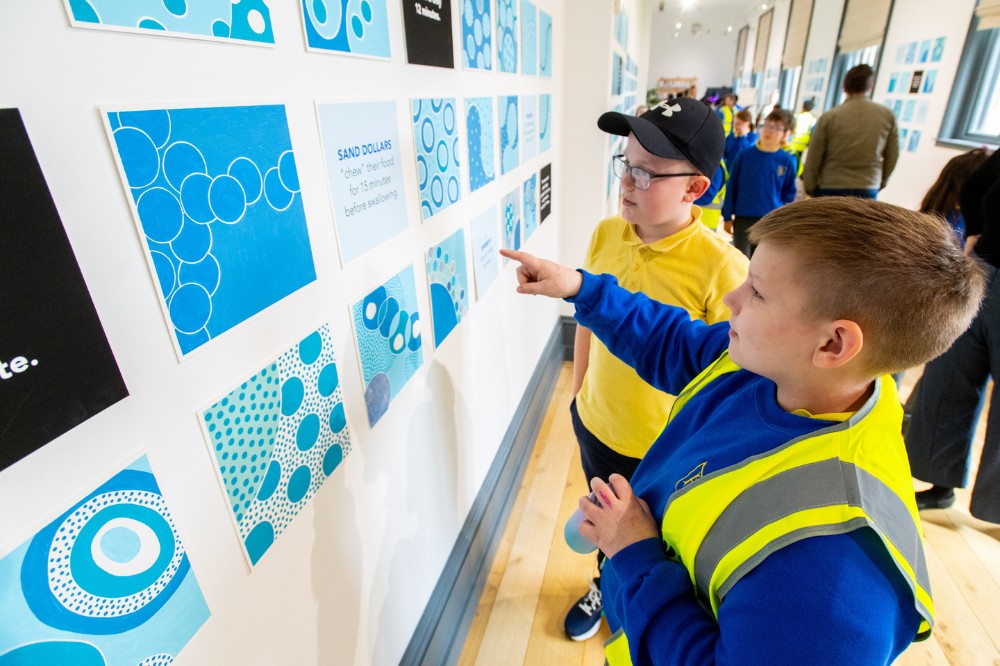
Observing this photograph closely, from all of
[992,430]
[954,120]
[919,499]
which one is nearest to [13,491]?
[992,430]

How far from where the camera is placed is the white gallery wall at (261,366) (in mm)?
471

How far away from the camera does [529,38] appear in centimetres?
187

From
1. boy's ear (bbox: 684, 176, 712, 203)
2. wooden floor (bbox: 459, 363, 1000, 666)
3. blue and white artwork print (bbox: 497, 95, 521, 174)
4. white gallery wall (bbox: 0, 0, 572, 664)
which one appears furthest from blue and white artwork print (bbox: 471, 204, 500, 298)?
wooden floor (bbox: 459, 363, 1000, 666)

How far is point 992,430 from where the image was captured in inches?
72.6

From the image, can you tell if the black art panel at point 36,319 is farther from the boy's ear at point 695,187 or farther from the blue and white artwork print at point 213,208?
the boy's ear at point 695,187

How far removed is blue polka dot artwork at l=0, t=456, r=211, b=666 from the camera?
1.55 ft

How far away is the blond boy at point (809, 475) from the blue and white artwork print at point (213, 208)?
0.61 metres

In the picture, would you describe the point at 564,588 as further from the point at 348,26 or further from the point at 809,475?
the point at 348,26

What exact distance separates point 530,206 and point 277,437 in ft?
5.26

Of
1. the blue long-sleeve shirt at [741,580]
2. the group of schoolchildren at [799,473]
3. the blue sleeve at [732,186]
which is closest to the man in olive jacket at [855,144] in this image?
the blue sleeve at [732,186]

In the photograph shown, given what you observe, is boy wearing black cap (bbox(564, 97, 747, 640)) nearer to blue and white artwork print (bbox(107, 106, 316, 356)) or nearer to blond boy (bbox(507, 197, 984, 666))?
blond boy (bbox(507, 197, 984, 666))

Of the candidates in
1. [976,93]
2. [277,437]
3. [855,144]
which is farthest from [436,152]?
[976,93]

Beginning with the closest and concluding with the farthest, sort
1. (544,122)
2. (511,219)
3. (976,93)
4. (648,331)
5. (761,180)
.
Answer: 1. (648,331)
2. (511,219)
3. (544,122)
4. (761,180)
5. (976,93)

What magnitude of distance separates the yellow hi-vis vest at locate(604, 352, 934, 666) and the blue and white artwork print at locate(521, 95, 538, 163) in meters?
1.55
